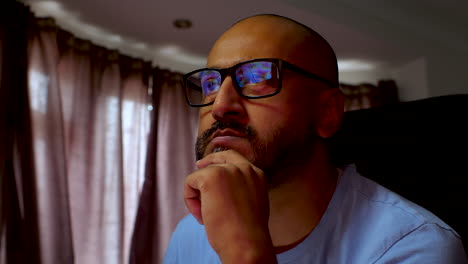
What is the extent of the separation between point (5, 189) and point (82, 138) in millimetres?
640

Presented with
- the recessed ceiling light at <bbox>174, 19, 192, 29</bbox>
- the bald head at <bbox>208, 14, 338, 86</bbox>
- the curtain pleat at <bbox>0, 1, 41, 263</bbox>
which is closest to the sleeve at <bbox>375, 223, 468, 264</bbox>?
the bald head at <bbox>208, 14, 338, 86</bbox>

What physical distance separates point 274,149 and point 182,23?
85.4 inches

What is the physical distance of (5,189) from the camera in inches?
81.2

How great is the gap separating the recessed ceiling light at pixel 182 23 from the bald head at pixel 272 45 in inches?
74.0

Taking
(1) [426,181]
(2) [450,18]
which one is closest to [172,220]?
(1) [426,181]

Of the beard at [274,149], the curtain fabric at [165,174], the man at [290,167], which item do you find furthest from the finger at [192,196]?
the curtain fabric at [165,174]

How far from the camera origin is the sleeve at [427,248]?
0.70m

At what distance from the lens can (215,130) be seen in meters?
0.88

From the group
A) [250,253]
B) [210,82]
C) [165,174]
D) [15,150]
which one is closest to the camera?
[250,253]

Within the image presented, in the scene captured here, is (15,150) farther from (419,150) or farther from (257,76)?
(419,150)

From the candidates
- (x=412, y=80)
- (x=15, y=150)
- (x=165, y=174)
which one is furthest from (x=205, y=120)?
(x=412, y=80)

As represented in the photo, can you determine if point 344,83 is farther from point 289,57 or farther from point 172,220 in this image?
point 289,57

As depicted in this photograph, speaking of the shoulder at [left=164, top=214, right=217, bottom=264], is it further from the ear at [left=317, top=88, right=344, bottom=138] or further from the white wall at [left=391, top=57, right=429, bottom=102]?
the white wall at [left=391, top=57, right=429, bottom=102]

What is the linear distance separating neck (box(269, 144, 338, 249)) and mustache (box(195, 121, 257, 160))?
0.49ft
